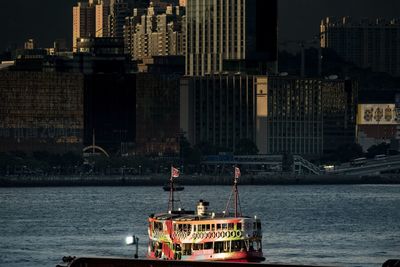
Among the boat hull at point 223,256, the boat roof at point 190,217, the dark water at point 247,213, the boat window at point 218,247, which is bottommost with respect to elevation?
the dark water at point 247,213

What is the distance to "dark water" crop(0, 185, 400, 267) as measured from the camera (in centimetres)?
11225

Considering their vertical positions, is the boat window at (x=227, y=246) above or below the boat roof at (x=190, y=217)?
below

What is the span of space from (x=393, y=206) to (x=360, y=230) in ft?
169

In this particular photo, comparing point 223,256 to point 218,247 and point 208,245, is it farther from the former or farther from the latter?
point 208,245

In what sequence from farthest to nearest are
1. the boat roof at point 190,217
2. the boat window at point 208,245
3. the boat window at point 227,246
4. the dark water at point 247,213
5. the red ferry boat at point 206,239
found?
the dark water at point 247,213 → the boat roof at point 190,217 → the boat window at point 208,245 → the boat window at point 227,246 → the red ferry boat at point 206,239

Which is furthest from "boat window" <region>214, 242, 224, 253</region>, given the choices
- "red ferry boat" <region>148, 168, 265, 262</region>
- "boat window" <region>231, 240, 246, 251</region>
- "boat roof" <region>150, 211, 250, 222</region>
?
"boat roof" <region>150, 211, 250, 222</region>

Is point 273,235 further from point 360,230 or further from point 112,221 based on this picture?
point 112,221

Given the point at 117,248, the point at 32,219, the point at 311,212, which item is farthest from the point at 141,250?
the point at 311,212

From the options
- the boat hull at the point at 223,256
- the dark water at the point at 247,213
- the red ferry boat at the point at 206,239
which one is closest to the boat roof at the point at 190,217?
the red ferry boat at the point at 206,239

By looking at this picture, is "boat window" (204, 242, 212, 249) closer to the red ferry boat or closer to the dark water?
the red ferry boat

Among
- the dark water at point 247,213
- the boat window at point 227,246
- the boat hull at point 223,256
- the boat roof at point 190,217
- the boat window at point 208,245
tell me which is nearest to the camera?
the boat hull at point 223,256

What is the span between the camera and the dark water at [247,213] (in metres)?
112

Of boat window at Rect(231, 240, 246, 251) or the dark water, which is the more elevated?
boat window at Rect(231, 240, 246, 251)

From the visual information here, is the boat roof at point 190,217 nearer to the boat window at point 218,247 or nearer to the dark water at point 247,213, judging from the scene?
the boat window at point 218,247
